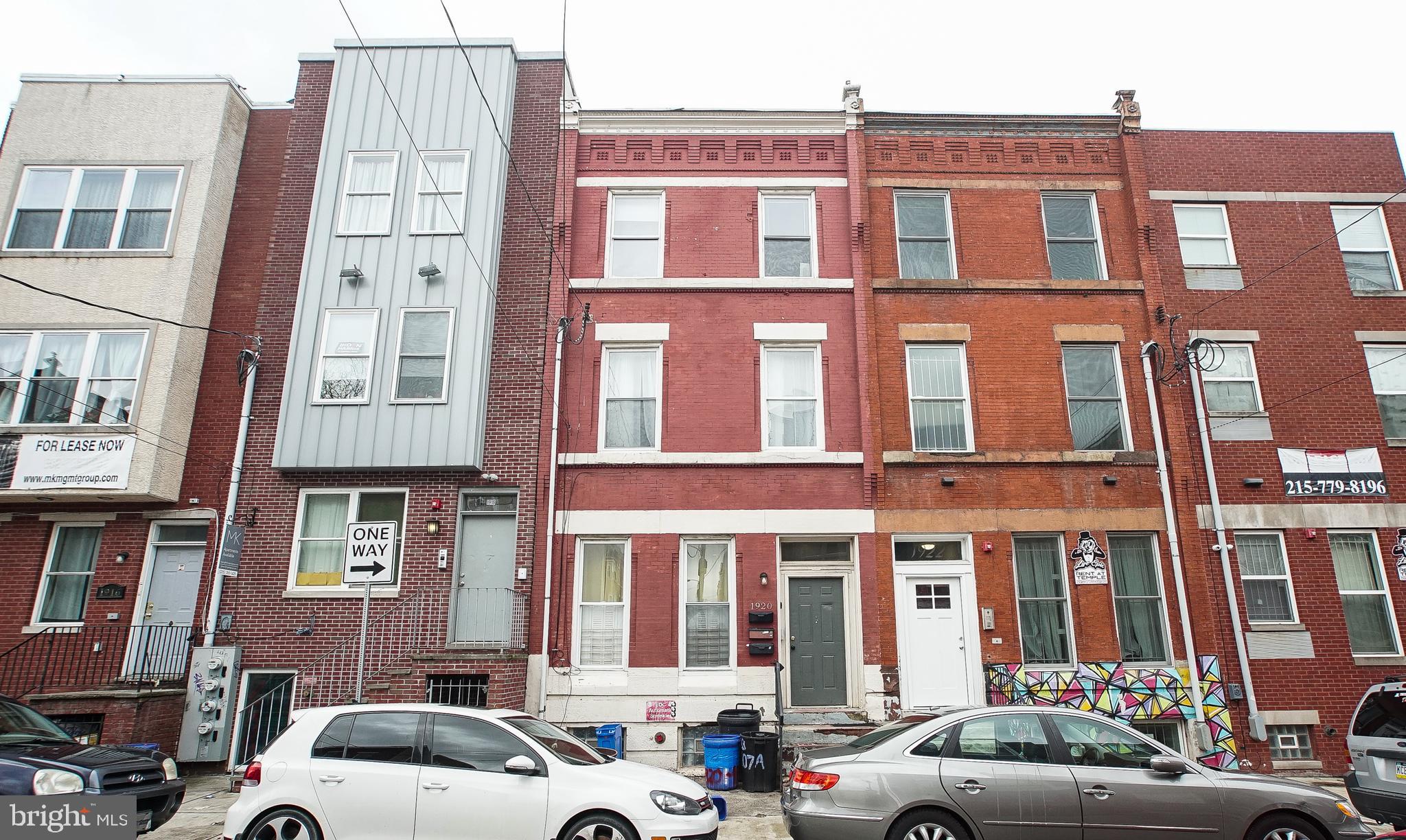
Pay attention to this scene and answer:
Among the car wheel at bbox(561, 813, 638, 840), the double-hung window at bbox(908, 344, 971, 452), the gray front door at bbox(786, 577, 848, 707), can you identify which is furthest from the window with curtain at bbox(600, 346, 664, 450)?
the car wheel at bbox(561, 813, 638, 840)

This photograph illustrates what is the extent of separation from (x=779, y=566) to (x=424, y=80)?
11.1 meters

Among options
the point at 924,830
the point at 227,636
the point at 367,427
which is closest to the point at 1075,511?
the point at 924,830

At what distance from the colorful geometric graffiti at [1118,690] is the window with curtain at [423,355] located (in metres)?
10.2

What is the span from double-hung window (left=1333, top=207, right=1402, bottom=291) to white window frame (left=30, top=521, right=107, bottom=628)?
2248 cm

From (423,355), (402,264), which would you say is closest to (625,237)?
(402,264)

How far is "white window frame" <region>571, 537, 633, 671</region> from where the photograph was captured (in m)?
12.5

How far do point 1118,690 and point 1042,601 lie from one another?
1.65m

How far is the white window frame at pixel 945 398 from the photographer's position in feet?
44.1

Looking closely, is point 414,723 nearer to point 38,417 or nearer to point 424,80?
point 38,417

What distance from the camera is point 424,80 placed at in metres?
14.9

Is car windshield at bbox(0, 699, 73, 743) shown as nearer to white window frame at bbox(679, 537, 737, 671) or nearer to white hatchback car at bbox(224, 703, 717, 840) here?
white hatchback car at bbox(224, 703, 717, 840)

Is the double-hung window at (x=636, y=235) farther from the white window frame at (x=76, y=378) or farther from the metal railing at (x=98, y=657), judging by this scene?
the metal railing at (x=98, y=657)

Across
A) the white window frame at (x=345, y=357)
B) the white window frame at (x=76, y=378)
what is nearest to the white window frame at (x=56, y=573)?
the white window frame at (x=76, y=378)

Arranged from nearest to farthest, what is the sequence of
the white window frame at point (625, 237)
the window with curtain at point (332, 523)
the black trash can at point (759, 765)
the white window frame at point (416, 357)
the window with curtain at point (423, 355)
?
1. the black trash can at point (759, 765)
2. the window with curtain at point (332, 523)
3. the white window frame at point (416, 357)
4. the window with curtain at point (423, 355)
5. the white window frame at point (625, 237)
